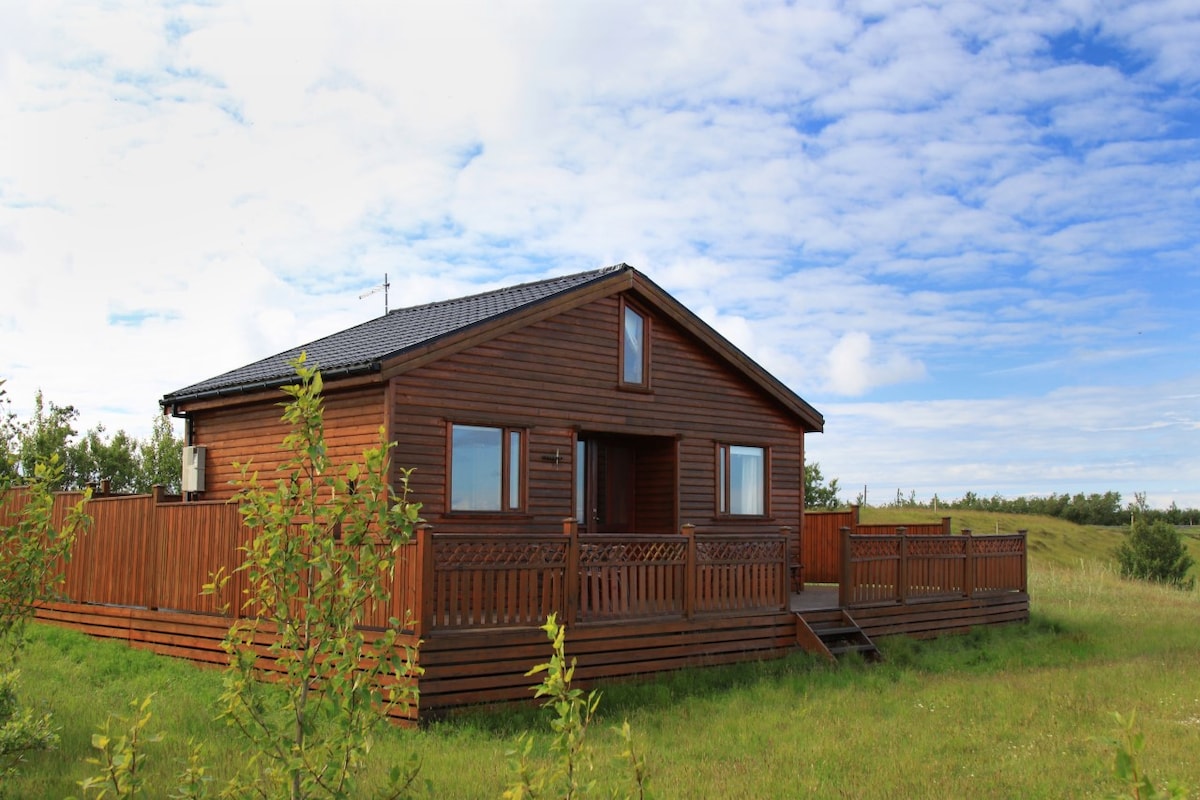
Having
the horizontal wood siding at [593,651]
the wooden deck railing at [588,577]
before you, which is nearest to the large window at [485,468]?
the wooden deck railing at [588,577]

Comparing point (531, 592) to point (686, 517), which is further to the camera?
point (686, 517)

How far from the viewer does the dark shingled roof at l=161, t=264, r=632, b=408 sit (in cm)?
1340

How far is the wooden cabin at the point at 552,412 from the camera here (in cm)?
1335

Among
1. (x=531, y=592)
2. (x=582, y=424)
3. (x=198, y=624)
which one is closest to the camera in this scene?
(x=531, y=592)

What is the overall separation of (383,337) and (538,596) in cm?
559

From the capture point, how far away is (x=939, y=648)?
15375 millimetres

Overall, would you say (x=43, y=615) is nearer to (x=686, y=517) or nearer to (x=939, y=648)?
(x=686, y=517)

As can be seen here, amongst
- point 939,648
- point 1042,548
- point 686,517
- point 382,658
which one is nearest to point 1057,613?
point 939,648

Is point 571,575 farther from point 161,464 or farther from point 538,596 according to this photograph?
point 161,464

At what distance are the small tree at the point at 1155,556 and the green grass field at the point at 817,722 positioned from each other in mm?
17946

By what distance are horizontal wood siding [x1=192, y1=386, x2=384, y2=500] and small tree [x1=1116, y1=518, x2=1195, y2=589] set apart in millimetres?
26794

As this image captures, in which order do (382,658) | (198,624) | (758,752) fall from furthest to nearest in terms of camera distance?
(198,624) → (758,752) → (382,658)

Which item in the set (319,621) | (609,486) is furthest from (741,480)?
(319,621)

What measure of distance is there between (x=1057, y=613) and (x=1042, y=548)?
1196 inches
